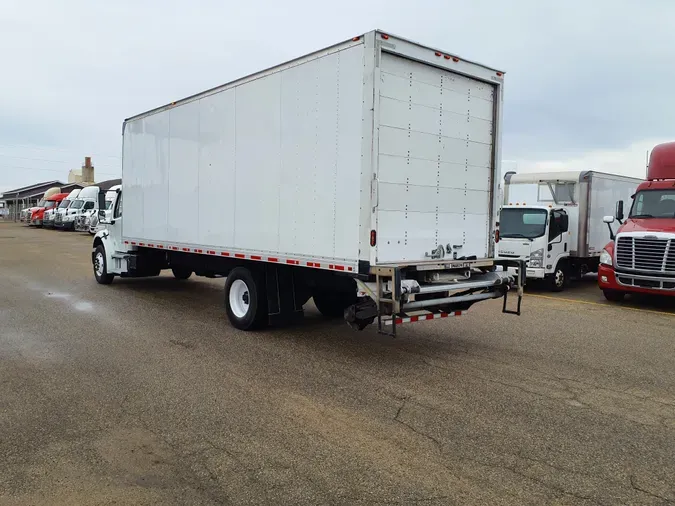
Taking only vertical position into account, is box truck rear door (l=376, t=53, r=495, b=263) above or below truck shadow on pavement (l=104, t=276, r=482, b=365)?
above

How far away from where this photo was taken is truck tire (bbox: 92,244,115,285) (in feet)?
45.3

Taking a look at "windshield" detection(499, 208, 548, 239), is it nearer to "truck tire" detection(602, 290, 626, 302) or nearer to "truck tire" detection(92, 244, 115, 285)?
"truck tire" detection(602, 290, 626, 302)

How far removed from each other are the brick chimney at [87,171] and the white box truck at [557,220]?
58821 millimetres

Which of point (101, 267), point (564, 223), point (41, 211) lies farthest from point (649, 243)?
point (41, 211)

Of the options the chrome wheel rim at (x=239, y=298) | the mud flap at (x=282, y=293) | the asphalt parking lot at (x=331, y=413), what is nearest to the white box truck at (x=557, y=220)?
the asphalt parking lot at (x=331, y=413)

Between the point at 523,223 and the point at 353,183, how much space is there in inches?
350

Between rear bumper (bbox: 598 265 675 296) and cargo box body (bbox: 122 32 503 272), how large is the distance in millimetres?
5376

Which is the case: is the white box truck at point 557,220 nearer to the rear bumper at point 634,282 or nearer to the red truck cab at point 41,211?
the rear bumper at point 634,282

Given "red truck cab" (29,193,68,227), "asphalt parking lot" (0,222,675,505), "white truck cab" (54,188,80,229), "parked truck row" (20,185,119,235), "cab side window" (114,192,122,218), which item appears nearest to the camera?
"asphalt parking lot" (0,222,675,505)

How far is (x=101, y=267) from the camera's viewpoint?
1399 cm

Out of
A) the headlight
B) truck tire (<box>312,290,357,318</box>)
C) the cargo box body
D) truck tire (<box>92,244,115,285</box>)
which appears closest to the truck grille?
the headlight

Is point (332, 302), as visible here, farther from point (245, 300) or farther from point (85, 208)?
point (85, 208)

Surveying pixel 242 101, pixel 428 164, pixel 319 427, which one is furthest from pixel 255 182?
pixel 319 427

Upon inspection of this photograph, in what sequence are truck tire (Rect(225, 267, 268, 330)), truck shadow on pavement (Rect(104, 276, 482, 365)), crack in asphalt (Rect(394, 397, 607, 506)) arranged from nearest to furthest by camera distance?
crack in asphalt (Rect(394, 397, 607, 506)) < truck shadow on pavement (Rect(104, 276, 482, 365)) < truck tire (Rect(225, 267, 268, 330))
